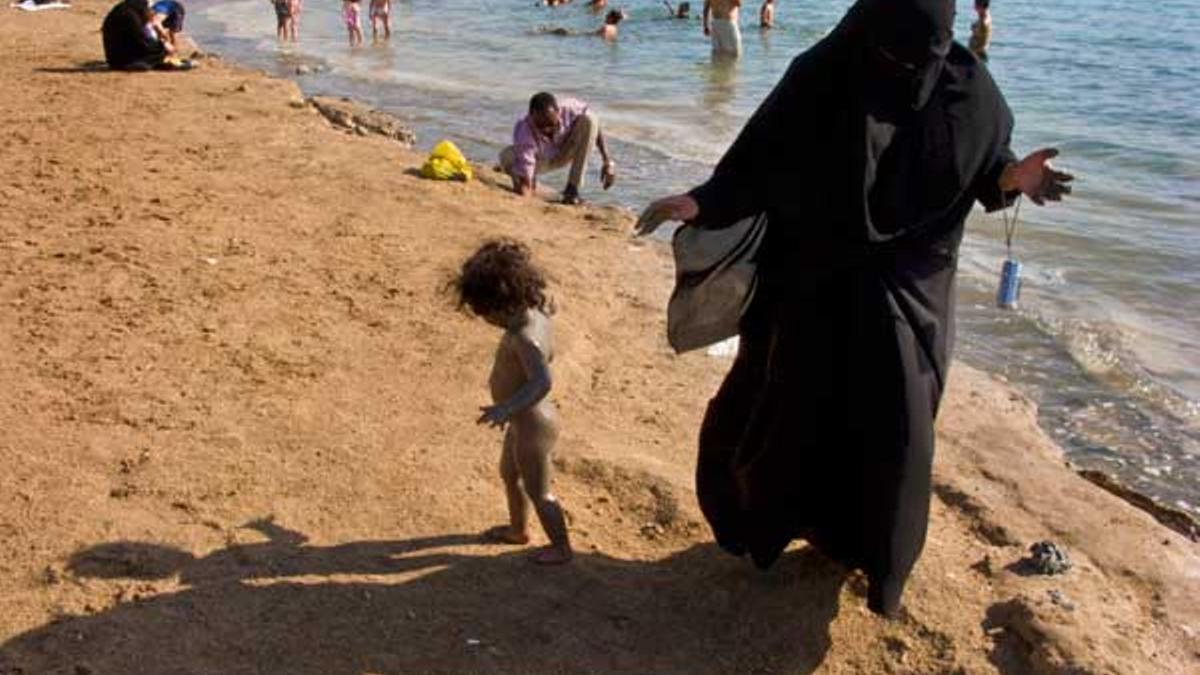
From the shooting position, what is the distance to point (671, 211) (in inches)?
127

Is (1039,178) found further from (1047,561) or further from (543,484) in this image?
(543,484)

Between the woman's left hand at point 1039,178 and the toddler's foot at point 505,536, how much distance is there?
181 centimetres

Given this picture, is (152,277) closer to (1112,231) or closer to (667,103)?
(1112,231)

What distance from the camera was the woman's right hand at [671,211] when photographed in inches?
127

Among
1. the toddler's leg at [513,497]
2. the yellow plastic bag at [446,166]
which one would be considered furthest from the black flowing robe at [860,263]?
the yellow plastic bag at [446,166]

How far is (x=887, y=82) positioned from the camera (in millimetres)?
3096

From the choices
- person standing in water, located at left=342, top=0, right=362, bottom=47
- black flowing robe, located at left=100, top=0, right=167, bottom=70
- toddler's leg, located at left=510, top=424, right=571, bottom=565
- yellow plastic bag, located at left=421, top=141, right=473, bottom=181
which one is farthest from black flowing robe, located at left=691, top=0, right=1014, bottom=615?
person standing in water, located at left=342, top=0, right=362, bottom=47

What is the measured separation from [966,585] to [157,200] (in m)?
5.31

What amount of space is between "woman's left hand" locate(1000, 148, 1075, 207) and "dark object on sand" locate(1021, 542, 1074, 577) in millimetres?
1307

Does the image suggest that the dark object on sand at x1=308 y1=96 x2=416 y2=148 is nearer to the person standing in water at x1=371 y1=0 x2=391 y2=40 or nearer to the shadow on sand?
the shadow on sand

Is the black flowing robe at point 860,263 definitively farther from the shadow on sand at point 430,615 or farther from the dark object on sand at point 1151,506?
the dark object on sand at point 1151,506

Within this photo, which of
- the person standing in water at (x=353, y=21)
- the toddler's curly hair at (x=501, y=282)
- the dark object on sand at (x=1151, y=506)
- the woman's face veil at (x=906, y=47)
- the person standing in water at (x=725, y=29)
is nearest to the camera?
the woman's face veil at (x=906, y=47)

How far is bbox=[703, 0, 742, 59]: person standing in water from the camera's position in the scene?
671 inches

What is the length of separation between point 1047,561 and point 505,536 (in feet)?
5.67
